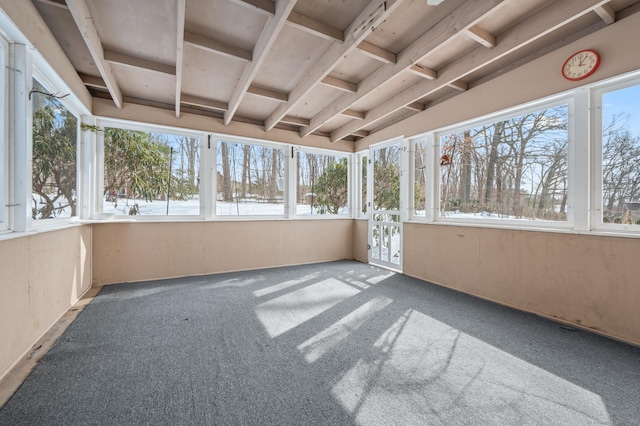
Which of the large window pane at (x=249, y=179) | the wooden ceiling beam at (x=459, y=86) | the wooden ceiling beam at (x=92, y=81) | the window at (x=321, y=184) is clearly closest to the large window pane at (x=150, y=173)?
the large window pane at (x=249, y=179)

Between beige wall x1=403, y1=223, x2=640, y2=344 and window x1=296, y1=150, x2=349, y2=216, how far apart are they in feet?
7.22

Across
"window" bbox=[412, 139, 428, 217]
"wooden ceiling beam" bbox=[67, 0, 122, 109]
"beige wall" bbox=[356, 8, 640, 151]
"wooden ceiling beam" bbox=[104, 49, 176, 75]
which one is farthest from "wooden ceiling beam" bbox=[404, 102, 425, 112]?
"wooden ceiling beam" bbox=[67, 0, 122, 109]

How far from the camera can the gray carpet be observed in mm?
1487

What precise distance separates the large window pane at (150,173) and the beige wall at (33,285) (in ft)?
2.87

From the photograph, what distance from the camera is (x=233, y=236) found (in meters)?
4.60

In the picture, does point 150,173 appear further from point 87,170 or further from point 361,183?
point 361,183

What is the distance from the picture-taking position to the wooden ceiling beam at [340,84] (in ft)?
10.7

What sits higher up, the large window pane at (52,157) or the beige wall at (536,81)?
the beige wall at (536,81)

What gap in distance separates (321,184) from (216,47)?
3.24 m

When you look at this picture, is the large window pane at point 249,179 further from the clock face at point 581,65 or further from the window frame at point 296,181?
the clock face at point 581,65

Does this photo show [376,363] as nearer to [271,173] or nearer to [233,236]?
[233,236]

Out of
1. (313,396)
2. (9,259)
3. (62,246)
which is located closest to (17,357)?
(9,259)

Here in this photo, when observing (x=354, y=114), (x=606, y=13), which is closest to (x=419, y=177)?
(x=354, y=114)

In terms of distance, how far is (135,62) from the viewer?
2939 mm
